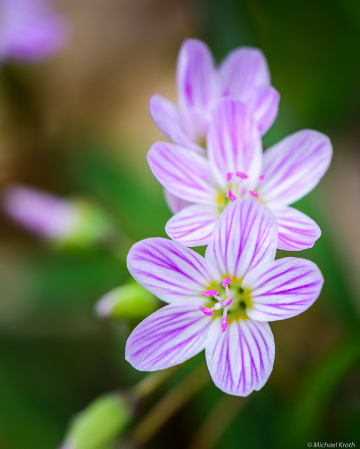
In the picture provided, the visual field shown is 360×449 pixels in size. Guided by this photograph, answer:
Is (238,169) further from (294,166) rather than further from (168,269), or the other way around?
(168,269)

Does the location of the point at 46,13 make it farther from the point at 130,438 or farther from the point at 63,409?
the point at 130,438

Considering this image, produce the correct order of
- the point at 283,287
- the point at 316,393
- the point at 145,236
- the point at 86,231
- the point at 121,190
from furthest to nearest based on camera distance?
the point at 121,190
the point at 145,236
the point at 86,231
the point at 316,393
the point at 283,287

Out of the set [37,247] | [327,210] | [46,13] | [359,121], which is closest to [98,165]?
[37,247]

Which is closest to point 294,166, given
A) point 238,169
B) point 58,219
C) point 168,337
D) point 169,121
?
point 238,169

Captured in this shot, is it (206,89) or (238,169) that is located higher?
(206,89)

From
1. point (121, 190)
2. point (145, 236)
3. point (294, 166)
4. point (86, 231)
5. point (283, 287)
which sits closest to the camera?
point (283, 287)

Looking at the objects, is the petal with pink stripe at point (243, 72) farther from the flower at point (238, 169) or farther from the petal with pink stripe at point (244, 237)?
the petal with pink stripe at point (244, 237)

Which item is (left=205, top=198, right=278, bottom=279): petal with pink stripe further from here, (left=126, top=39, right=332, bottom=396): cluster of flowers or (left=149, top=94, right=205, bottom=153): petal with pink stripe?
(left=149, top=94, right=205, bottom=153): petal with pink stripe
